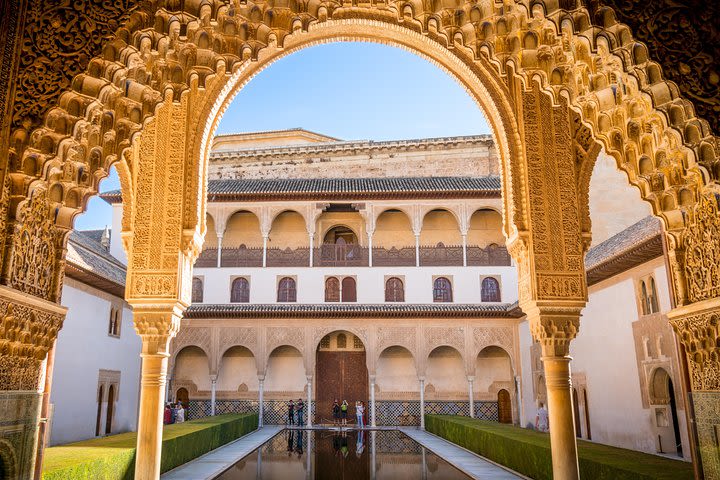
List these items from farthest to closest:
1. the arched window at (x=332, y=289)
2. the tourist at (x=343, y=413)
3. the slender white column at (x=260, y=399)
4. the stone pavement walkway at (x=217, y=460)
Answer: the arched window at (x=332, y=289) < the tourist at (x=343, y=413) < the slender white column at (x=260, y=399) < the stone pavement walkway at (x=217, y=460)

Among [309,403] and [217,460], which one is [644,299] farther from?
[309,403]

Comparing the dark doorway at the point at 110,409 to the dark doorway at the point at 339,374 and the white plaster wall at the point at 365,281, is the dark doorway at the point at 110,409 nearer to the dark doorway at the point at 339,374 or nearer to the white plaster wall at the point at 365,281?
the white plaster wall at the point at 365,281

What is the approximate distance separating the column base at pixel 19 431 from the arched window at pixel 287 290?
19.8 metres

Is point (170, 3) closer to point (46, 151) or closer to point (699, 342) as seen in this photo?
point (46, 151)

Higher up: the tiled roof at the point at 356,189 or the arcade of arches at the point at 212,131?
the tiled roof at the point at 356,189

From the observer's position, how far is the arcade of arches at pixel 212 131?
12.8 ft

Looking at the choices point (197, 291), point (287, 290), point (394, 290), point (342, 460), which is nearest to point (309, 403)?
point (287, 290)

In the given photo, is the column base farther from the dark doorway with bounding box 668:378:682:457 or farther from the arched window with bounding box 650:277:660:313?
the dark doorway with bounding box 668:378:682:457

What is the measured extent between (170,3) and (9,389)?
273 cm

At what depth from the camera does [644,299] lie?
44.3 feet

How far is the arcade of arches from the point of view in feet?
12.8

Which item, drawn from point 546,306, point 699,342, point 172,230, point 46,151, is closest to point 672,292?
point 699,342

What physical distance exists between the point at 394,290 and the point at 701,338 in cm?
1955

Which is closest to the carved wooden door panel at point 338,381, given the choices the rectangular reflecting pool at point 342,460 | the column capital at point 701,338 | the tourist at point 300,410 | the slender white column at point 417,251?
the tourist at point 300,410
